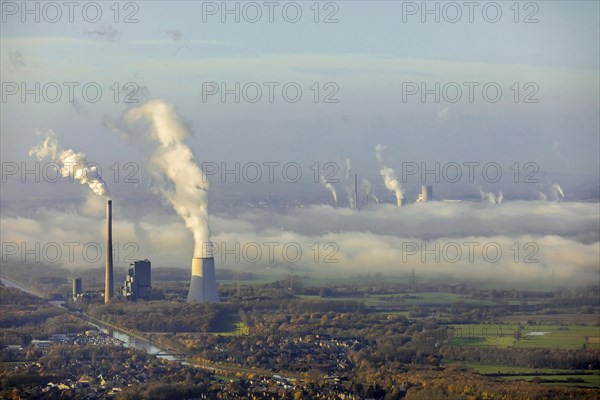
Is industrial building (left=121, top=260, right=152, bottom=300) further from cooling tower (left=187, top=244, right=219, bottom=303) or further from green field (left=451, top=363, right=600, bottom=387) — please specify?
green field (left=451, top=363, right=600, bottom=387)

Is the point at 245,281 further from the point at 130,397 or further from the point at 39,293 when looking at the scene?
the point at 130,397

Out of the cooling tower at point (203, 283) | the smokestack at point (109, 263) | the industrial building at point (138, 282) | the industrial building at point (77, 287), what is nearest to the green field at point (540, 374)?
the cooling tower at point (203, 283)

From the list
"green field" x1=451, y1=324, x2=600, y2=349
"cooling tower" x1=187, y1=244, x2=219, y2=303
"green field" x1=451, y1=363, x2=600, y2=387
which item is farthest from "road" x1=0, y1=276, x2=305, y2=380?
"green field" x1=451, y1=324, x2=600, y2=349

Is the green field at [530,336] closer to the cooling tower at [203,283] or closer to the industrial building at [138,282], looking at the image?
the cooling tower at [203,283]

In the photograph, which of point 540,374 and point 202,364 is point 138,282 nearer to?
point 202,364

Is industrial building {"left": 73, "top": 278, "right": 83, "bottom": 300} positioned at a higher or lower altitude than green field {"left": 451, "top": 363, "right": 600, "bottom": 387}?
higher

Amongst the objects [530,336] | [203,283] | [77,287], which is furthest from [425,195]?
[530,336]

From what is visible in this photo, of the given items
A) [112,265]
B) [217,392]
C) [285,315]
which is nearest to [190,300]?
[285,315]
